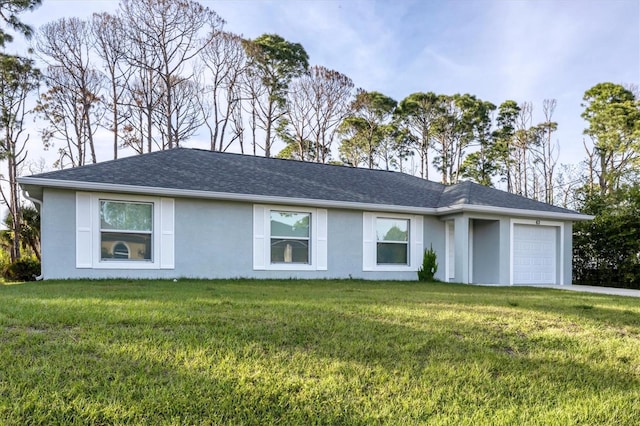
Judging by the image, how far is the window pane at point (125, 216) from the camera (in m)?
8.99

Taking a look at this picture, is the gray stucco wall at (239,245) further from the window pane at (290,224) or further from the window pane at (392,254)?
the window pane at (290,224)

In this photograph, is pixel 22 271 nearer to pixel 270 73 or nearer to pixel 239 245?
pixel 239 245

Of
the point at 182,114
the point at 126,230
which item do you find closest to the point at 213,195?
the point at 126,230

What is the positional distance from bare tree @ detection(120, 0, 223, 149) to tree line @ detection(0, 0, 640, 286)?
0.05 meters

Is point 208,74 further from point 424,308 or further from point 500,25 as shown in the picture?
point 424,308

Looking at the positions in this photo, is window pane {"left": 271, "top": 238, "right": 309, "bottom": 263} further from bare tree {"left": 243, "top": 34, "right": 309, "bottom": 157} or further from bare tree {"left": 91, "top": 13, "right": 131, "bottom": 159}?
bare tree {"left": 91, "top": 13, "right": 131, "bottom": 159}

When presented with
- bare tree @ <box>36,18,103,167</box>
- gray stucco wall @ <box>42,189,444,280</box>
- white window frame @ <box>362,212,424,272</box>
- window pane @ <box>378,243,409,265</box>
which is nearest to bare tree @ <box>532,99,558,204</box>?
white window frame @ <box>362,212,424,272</box>

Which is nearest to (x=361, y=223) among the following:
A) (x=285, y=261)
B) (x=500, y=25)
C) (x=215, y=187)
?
(x=285, y=261)

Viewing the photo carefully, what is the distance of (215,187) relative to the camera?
32.5 feet

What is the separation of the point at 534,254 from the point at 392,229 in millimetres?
4659

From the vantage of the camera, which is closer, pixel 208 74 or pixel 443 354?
pixel 443 354

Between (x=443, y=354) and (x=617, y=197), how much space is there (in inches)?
553

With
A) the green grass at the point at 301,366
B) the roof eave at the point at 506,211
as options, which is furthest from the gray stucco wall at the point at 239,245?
the green grass at the point at 301,366

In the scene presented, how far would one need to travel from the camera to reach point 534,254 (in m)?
12.3
